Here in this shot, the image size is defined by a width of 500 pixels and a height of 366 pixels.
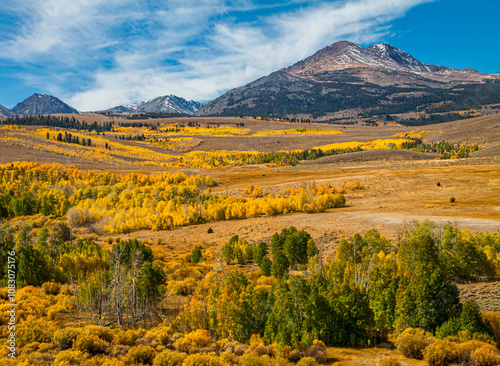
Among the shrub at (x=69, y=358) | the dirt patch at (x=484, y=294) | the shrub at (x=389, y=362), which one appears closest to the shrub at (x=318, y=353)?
the shrub at (x=389, y=362)

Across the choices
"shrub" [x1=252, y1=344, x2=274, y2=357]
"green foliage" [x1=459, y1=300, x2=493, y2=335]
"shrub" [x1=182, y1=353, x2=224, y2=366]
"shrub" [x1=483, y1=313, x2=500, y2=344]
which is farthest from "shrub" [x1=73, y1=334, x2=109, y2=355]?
"shrub" [x1=483, y1=313, x2=500, y2=344]

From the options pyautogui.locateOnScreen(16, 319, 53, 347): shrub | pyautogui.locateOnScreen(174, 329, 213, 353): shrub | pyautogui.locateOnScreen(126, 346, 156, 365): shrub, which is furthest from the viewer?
pyautogui.locateOnScreen(16, 319, 53, 347): shrub

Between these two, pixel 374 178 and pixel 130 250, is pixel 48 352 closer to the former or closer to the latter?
pixel 130 250

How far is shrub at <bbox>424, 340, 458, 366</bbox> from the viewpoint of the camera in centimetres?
1836

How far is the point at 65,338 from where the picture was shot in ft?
72.4

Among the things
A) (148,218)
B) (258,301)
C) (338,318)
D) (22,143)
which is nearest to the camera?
(338,318)

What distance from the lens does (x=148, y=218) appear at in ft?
265

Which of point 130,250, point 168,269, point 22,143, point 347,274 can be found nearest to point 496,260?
point 347,274

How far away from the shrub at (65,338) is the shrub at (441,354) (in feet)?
73.5

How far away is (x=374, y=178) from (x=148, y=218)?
65.3 meters

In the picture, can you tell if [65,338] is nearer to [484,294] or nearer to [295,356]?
[295,356]

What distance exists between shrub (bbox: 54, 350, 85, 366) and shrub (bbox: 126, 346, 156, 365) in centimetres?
280

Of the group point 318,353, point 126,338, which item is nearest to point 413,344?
point 318,353

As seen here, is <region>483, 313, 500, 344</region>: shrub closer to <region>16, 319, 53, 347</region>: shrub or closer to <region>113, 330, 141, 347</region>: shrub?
<region>113, 330, 141, 347</region>: shrub
